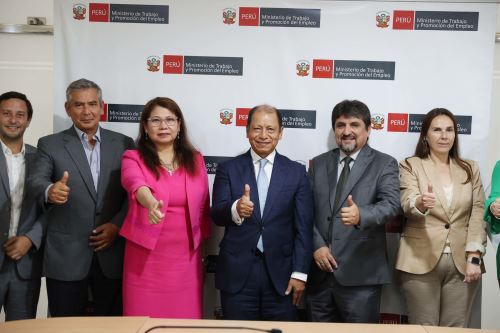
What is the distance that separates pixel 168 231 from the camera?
253 centimetres

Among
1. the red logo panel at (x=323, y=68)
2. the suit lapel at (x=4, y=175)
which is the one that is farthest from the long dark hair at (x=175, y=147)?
the red logo panel at (x=323, y=68)

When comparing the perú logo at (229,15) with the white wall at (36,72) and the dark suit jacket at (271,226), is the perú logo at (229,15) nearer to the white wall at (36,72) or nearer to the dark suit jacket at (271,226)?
the dark suit jacket at (271,226)

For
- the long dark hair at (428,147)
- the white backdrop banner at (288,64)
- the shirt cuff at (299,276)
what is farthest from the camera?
the white backdrop banner at (288,64)

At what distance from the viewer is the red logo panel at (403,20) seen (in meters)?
3.12

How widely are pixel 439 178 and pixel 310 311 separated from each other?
1.13 meters

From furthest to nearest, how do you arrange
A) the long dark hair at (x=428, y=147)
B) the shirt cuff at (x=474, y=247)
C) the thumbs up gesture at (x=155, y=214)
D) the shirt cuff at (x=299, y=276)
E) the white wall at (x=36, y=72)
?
the white wall at (x=36, y=72) < the long dark hair at (x=428, y=147) < the shirt cuff at (x=474, y=247) < the shirt cuff at (x=299, y=276) < the thumbs up gesture at (x=155, y=214)

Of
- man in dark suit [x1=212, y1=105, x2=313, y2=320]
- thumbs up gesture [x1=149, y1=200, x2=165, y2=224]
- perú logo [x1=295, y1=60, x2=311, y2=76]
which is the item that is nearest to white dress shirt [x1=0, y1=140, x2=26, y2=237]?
thumbs up gesture [x1=149, y1=200, x2=165, y2=224]

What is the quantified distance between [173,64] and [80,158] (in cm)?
97

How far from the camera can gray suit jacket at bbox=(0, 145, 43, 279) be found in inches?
104

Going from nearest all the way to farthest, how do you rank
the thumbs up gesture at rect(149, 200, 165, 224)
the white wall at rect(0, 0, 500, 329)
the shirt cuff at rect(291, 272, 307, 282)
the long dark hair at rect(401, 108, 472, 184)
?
the thumbs up gesture at rect(149, 200, 165, 224), the shirt cuff at rect(291, 272, 307, 282), the long dark hair at rect(401, 108, 472, 184), the white wall at rect(0, 0, 500, 329)

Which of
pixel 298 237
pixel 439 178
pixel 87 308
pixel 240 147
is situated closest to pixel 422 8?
pixel 439 178

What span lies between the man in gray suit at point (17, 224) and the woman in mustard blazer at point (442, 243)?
7.20 feet

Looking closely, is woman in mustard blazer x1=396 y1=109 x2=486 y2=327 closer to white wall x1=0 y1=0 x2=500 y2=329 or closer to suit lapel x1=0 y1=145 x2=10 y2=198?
white wall x1=0 y1=0 x2=500 y2=329

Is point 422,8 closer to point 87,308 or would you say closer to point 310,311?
point 310,311
